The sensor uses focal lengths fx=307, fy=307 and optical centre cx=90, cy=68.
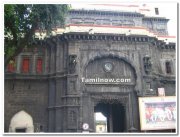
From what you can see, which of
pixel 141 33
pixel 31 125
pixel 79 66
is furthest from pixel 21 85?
pixel 141 33

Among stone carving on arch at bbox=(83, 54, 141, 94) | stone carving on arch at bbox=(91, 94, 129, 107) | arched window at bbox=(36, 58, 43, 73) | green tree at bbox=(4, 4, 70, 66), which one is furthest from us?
arched window at bbox=(36, 58, 43, 73)

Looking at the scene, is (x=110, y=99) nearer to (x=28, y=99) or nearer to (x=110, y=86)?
(x=110, y=86)

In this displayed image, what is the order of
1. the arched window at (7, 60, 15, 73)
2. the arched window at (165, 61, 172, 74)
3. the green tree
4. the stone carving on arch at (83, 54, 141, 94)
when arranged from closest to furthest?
1. the green tree
2. the stone carving on arch at (83, 54, 141, 94)
3. the arched window at (7, 60, 15, 73)
4. the arched window at (165, 61, 172, 74)

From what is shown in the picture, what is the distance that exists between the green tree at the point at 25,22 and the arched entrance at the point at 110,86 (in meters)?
5.68

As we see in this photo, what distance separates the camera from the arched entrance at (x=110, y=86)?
71.3 feet

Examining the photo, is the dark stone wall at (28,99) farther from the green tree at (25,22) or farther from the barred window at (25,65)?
the green tree at (25,22)

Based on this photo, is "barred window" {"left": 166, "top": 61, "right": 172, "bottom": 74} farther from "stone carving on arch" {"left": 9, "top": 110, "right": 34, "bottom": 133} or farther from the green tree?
"stone carving on arch" {"left": 9, "top": 110, "right": 34, "bottom": 133}

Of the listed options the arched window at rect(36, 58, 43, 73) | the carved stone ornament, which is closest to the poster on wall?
the carved stone ornament

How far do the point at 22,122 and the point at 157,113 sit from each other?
9.35 m

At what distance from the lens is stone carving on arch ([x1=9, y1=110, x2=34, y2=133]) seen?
2124 centimetres

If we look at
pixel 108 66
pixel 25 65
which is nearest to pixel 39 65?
pixel 25 65

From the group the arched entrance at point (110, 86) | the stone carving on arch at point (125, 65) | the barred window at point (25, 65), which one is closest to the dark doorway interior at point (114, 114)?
the arched entrance at point (110, 86)

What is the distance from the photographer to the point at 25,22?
58.0ft

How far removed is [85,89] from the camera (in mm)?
21828
